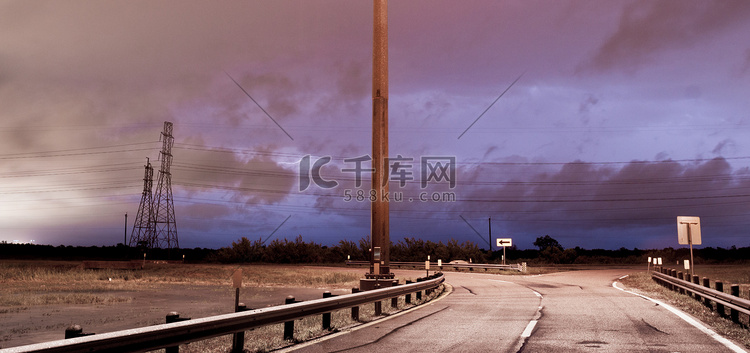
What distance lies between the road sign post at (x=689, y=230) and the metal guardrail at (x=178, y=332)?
697 inches

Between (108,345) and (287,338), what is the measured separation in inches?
161

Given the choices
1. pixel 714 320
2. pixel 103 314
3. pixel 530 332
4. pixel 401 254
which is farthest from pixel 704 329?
Result: pixel 401 254

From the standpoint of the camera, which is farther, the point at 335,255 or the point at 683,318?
the point at 335,255

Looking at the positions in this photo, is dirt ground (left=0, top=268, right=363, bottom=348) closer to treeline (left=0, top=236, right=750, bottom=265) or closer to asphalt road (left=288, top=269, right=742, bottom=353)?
asphalt road (left=288, top=269, right=742, bottom=353)

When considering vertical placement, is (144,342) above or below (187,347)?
above

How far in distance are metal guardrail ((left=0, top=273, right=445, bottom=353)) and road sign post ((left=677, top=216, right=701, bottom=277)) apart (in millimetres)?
17716

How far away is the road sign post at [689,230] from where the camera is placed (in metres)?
21.8

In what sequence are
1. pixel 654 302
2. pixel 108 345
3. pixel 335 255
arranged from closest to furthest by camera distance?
pixel 108 345 < pixel 654 302 < pixel 335 255

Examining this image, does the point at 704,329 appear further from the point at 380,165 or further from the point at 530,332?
the point at 380,165

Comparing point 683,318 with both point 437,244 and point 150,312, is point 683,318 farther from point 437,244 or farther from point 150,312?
point 437,244

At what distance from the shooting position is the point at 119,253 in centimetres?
11594

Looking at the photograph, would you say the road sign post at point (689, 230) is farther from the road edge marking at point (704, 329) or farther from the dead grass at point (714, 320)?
the road edge marking at point (704, 329)

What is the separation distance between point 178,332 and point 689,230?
22.0 m

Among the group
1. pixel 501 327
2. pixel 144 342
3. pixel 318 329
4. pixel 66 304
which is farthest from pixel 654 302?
pixel 66 304
